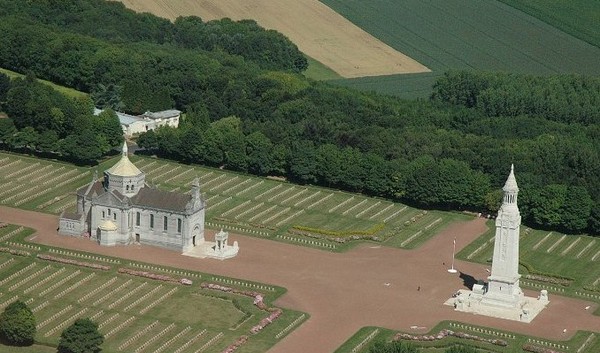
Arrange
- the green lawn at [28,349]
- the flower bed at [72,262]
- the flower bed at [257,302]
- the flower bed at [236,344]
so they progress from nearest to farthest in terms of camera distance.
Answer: the green lawn at [28,349], the flower bed at [236,344], the flower bed at [257,302], the flower bed at [72,262]

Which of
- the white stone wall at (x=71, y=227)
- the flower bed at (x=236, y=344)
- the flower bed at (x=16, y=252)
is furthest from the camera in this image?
the white stone wall at (x=71, y=227)

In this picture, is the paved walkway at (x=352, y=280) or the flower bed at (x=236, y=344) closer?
the flower bed at (x=236, y=344)

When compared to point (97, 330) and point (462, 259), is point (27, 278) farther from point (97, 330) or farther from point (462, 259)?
point (462, 259)

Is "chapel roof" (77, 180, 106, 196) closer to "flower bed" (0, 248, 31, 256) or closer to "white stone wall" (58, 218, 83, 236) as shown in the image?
"white stone wall" (58, 218, 83, 236)

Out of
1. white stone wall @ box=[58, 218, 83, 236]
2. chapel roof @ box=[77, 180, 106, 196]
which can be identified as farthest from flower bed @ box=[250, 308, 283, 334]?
chapel roof @ box=[77, 180, 106, 196]

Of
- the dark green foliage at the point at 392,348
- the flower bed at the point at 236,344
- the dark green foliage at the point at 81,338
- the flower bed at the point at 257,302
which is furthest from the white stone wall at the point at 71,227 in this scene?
the dark green foliage at the point at 392,348

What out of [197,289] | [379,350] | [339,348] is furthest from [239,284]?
[379,350]

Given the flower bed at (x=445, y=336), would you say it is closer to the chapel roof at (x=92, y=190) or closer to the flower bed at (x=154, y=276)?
the flower bed at (x=154, y=276)
